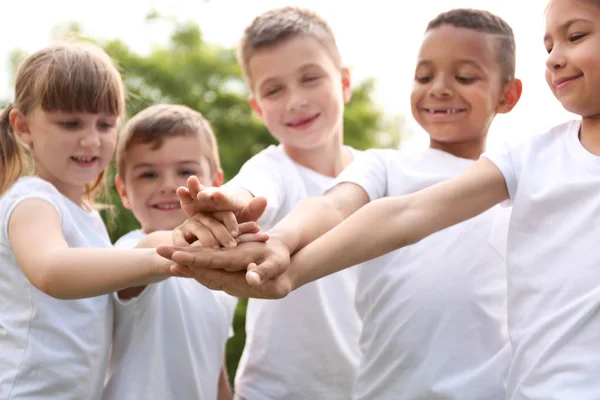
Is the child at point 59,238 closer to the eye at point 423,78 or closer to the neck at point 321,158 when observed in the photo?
the neck at point 321,158

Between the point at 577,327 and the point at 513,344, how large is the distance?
0.31 m

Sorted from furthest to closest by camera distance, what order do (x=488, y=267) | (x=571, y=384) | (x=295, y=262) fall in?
(x=488, y=267) → (x=295, y=262) → (x=571, y=384)

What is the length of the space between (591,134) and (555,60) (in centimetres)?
27

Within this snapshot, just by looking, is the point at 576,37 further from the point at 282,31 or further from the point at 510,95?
the point at 282,31

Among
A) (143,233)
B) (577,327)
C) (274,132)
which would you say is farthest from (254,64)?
(577,327)

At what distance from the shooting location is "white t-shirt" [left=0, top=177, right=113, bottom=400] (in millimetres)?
3203

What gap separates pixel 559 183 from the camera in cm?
259

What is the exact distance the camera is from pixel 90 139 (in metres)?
3.44

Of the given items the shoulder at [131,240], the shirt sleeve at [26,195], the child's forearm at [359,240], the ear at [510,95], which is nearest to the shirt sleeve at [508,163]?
the child's forearm at [359,240]

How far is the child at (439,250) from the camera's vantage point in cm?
301

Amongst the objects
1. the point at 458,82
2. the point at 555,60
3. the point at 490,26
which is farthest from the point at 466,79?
the point at 555,60

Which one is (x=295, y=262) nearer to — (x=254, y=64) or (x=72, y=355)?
(x=72, y=355)

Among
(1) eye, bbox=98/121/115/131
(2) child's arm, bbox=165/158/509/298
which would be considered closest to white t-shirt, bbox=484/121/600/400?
(2) child's arm, bbox=165/158/509/298

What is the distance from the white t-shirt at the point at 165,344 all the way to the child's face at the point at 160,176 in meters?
0.15
